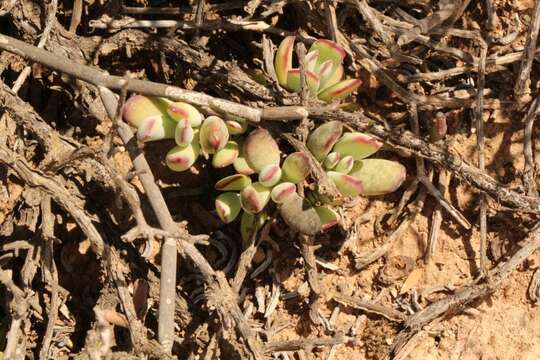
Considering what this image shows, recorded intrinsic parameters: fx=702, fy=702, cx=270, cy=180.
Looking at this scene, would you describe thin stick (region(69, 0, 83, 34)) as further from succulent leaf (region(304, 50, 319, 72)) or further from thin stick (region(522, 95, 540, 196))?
thin stick (region(522, 95, 540, 196))

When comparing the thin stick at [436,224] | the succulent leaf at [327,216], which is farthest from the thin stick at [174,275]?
the thin stick at [436,224]

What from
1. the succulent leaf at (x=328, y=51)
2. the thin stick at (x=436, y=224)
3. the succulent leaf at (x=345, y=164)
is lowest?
the thin stick at (x=436, y=224)

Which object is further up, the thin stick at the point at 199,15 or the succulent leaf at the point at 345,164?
the thin stick at the point at 199,15

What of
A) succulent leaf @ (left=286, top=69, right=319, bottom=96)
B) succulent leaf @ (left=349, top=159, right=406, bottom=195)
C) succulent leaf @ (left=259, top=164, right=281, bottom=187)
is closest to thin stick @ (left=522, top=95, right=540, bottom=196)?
succulent leaf @ (left=349, top=159, right=406, bottom=195)

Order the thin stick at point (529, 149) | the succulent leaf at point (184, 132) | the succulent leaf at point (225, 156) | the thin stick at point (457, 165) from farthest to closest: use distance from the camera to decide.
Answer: the thin stick at point (529, 149) < the thin stick at point (457, 165) < the succulent leaf at point (225, 156) < the succulent leaf at point (184, 132)

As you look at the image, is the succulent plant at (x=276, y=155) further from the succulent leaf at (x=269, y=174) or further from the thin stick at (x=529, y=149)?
the thin stick at (x=529, y=149)

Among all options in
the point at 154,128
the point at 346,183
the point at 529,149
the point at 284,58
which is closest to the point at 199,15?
the point at 284,58
